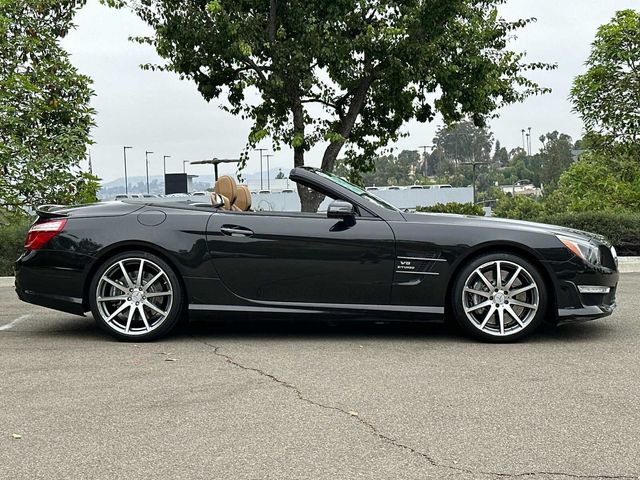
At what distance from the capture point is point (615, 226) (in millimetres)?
15383

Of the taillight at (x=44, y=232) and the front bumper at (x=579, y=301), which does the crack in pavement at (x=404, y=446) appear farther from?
the front bumper at (x=579, y=301)

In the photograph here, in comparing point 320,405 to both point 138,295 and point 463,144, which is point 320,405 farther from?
point 463,144

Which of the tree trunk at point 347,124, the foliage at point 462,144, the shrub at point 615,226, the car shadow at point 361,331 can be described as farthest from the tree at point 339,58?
the foliage at point 462,144

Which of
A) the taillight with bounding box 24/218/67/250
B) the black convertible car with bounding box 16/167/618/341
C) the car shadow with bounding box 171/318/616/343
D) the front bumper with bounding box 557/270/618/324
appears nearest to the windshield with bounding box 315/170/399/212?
the black convertible car with bounding box 16/167/618/341

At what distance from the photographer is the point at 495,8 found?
21.0 meters

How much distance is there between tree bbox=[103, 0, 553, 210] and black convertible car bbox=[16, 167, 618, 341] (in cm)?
1021

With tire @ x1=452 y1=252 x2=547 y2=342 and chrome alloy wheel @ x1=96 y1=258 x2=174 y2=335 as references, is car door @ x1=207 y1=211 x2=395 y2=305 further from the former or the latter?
tire @ x1=452 y1=252 x2=547 y2=342

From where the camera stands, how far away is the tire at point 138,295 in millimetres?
6828

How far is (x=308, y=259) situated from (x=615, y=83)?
2062 centimetres

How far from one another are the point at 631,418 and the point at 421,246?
2.49m

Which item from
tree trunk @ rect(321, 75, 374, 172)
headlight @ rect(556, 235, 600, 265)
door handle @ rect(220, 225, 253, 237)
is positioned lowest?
headlight @ rect(556, 235, 600, 265)

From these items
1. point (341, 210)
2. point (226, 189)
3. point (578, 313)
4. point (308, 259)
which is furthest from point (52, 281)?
point (578, 313)

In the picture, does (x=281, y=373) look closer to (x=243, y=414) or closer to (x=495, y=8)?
(x=243, y=414)

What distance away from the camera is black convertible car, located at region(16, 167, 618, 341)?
6711 mm
